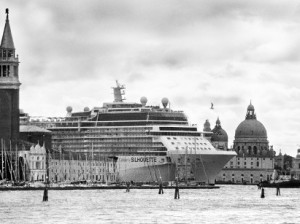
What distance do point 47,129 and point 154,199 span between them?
61070mm

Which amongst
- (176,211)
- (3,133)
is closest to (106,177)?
(3,133)

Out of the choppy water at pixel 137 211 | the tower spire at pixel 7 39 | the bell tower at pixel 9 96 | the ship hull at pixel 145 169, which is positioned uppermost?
the tower spire at pixel 7 39

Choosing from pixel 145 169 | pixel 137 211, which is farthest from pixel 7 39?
pixel 137 211

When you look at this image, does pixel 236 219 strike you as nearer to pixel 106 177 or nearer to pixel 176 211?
pixel 176 211

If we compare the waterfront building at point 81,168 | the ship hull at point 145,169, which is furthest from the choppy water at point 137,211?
the waterfront building at point 81,168

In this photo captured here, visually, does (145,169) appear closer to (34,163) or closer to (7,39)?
(34,163)

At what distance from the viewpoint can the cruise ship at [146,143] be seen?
15938 cm

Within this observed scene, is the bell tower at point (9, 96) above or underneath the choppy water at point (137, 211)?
above

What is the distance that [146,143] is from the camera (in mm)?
160125

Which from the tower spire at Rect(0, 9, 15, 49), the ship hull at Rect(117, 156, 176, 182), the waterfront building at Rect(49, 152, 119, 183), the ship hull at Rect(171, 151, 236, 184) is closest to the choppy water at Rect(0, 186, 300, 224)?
the ship hull at Rect(117, 156, 176, 182)

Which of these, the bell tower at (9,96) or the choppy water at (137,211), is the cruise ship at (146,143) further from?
the choppy water at (137,211)

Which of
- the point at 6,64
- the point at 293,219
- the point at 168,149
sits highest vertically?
the point at 6,64

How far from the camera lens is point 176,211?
303 feet

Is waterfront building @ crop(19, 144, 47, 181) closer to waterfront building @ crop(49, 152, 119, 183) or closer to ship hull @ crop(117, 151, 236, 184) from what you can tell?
waterfront building @ crop(49, 152, 119, 183)
